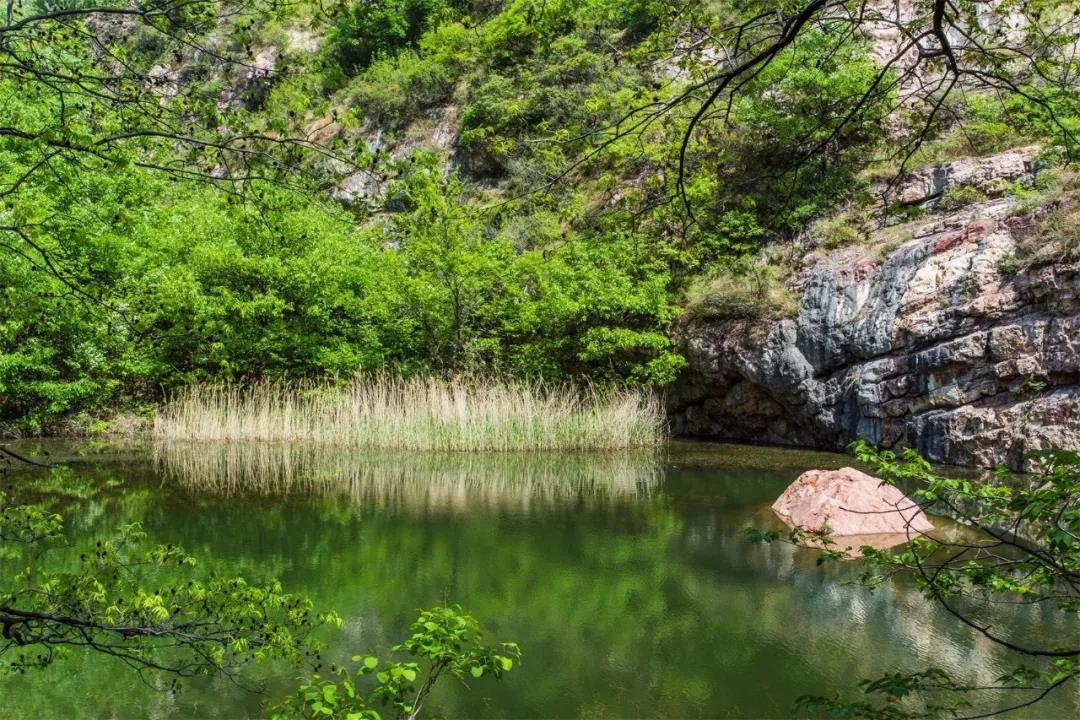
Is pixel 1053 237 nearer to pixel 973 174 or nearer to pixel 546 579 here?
pixel 973 174

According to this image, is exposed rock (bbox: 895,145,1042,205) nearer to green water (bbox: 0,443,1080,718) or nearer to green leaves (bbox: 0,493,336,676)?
green water (bbox: 0,443,1080,718)

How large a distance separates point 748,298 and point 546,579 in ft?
27.6

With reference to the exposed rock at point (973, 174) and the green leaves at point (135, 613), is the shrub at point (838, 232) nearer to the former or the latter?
the exposed rock at point (973, 174)

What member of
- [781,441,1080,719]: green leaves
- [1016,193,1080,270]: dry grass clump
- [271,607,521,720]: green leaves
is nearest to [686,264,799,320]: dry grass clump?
[1016,193,1080,270]: dry grass clump

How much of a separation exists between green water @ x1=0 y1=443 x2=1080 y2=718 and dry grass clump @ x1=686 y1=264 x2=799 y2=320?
3.05 m

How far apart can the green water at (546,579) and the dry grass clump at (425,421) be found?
138cm

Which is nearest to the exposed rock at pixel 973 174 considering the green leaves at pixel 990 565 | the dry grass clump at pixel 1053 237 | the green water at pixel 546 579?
the dry grass clump at pixel 1053 237

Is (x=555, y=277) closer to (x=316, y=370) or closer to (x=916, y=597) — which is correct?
(x=316, y=370)

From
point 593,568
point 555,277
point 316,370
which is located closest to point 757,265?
point 555,277

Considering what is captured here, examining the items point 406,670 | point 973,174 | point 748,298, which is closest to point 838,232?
point 748,298

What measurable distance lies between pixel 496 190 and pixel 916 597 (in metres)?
17.2

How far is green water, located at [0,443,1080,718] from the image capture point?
3.97 metres

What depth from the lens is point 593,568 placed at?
20.4ft

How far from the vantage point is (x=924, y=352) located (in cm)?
1092
